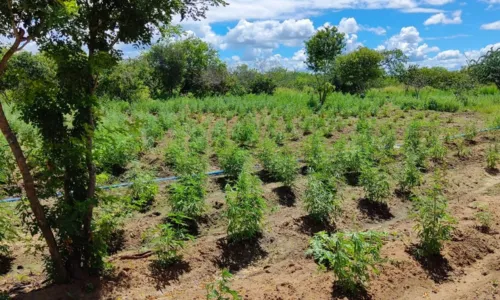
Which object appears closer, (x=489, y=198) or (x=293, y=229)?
(x=293, y=229)

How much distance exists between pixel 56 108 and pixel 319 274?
314 cm

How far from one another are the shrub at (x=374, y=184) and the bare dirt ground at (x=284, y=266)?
236 mm

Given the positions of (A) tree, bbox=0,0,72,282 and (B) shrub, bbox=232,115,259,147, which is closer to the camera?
(A) tree, bbox=0,0,72,282

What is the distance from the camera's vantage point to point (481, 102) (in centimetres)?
1669

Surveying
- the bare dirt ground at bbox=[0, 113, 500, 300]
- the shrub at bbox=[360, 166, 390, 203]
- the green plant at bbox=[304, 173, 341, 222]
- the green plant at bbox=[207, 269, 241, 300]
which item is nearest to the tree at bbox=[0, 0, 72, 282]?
the bare dirt ground at bbox=[0, 113, 500, 300]

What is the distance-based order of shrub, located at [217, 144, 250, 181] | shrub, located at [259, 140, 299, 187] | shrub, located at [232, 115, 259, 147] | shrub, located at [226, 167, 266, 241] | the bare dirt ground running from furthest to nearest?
shrub, located at [232, 115, 259, 147], shrub, located at [217, 144, 250, 181], shrub, located at [259, 140, 299, 187], shrub, located at [226, 167, 266, 241], the bare dirt ground

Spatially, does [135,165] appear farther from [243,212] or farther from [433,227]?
[433,227]

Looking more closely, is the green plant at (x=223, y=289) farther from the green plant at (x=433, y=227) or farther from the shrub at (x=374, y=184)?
the shrub at (x=374, y=184)

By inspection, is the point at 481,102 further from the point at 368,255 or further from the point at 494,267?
the point at 368,255

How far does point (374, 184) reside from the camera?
627 cm

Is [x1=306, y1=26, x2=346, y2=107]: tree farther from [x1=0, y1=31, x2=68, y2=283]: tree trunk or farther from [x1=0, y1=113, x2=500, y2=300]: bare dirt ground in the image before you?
[x1=0, y1=31, x2=68, y2=283]: tree trunk

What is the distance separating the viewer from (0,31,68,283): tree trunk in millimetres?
3422

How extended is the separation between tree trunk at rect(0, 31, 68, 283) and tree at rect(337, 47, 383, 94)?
23375 millimetres

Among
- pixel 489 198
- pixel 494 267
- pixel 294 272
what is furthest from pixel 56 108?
pixel 489 198
